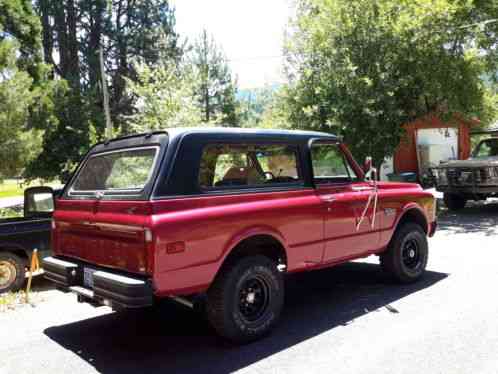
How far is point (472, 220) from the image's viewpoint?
1177cm

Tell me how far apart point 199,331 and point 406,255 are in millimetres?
2956

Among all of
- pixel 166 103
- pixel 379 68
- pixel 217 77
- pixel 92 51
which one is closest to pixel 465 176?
pixel 379 68

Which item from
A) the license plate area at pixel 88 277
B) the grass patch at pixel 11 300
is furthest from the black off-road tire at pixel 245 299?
the grass patch at pixel 11 300

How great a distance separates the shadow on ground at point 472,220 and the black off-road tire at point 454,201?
20 cm

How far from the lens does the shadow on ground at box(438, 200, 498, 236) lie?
10367 millimetres

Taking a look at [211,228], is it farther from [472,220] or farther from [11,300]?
[472,220]

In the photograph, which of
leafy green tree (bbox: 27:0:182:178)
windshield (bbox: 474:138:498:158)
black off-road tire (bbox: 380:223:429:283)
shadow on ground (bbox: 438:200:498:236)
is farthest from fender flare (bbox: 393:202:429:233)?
leafy green tree (bbox: 27:0:182:178)

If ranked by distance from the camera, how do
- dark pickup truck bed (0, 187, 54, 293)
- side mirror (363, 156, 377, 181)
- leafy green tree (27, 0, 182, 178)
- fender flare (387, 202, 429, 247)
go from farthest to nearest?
leafy green tree (27, 0, 182, 178) < dark pickup truck bed (0, 187, 54, 293) < fender flare (387, 202, 429, 247) < side mirror (363, 156, 377, 181)

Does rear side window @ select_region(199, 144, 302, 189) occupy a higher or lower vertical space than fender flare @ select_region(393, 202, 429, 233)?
higher

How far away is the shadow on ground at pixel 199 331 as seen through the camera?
13.3 ft

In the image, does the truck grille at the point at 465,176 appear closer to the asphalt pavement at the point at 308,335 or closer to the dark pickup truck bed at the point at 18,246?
the asphalt pavement at the point at 308,335

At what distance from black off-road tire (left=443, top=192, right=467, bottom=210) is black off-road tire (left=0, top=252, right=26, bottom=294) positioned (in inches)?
447

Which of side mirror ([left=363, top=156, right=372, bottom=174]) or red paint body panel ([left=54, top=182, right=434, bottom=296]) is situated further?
side mirror ([left=363, top=156, right=372, bottom=174])

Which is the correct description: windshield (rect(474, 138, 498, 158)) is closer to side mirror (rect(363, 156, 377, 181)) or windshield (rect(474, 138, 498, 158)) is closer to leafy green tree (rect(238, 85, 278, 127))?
side mirror (rect(363, 156, 377, 181))
